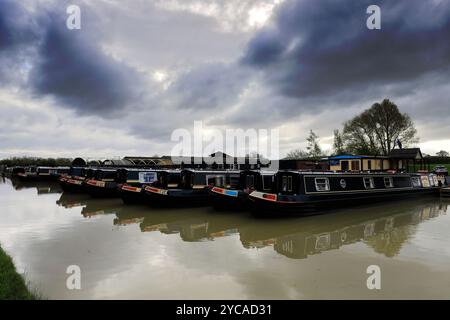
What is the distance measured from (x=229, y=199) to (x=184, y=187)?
3.63 meters

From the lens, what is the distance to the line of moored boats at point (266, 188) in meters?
13.9

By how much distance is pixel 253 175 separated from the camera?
16094 mm

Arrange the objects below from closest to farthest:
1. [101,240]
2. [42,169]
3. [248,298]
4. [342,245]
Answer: [248,298], [342,245], [101,240], [42,169]

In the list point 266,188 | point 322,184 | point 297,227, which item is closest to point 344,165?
point 322,184

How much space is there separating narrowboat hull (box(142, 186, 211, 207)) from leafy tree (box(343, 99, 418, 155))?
31.0 meters

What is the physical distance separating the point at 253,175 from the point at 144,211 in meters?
5.74

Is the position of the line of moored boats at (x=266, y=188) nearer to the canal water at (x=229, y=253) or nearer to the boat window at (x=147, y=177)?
the boat window at (x=147, y=177)

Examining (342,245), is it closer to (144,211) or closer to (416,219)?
(416,219)

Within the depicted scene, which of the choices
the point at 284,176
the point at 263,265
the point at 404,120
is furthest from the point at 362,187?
the point at 404,120

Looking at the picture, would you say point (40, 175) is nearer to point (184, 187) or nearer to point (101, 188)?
point (101, 188)

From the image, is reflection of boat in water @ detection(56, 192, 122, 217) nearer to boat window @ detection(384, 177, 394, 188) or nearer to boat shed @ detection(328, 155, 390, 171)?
boat window @ detection(384, 177, 394, 188)

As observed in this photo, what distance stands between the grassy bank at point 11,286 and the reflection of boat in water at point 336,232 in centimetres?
597

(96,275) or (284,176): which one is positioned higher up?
(284,176)

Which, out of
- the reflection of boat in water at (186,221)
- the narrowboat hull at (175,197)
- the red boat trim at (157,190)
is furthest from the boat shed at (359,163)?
the red boat trim at (157,190)
